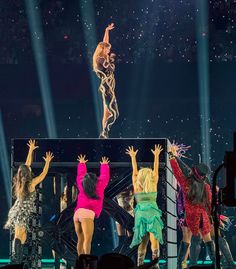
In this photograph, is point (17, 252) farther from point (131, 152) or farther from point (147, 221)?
point (131, 152)

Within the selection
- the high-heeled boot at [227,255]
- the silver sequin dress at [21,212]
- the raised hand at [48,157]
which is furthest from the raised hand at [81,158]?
the high-heeled boot at [227,255]

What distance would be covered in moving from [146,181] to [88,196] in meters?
0.72

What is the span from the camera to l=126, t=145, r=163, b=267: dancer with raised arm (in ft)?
25.6

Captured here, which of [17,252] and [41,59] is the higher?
[41,59]

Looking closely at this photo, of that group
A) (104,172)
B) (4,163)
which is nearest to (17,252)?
(104,172)

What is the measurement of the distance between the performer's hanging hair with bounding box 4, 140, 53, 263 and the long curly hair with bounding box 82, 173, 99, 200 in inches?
19.3

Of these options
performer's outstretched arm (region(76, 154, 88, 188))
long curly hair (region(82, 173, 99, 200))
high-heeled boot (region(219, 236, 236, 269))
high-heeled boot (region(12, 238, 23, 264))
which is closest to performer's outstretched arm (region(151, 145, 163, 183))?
long curly hair (region(82, 173, 99, 200))

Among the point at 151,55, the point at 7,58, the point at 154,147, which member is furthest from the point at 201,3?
the point at 154,147

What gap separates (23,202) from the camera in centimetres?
810

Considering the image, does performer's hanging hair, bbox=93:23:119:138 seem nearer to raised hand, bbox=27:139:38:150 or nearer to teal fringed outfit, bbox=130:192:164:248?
raised hand, bbox=27:139:38:150

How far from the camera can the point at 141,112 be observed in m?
13.0

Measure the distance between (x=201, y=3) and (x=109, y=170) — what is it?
6.29 m

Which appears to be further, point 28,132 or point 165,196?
point 28,132

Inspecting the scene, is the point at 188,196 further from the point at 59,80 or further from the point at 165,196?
the point at 59,80
